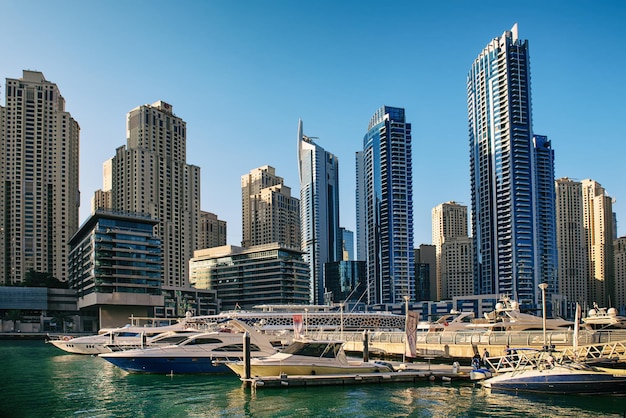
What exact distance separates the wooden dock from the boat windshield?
238 cm

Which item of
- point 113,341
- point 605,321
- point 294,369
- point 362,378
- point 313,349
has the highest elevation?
point 605,321

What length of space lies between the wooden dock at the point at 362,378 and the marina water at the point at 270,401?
602mm

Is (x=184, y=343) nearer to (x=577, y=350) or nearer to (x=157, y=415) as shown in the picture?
(x=157, y=415)

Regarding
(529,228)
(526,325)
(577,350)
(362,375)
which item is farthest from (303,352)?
(529,228)

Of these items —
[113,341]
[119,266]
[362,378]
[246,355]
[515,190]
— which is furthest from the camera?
[515,190]

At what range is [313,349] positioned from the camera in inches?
1849

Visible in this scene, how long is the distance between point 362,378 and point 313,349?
163 inches

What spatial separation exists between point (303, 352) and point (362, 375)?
4524mm

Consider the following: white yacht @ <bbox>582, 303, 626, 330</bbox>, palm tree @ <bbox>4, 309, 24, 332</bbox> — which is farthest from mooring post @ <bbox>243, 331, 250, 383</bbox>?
palm tree @ <bbox>4, 309, 24, 332</bbox>

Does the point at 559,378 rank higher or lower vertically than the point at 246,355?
lower

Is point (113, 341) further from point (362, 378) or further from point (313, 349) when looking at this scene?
point (362, 378)

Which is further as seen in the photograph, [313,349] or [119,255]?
[119,255]

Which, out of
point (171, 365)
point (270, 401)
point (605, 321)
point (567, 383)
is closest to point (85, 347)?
point (171, 365)

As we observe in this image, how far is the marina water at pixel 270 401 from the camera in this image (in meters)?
34.9
